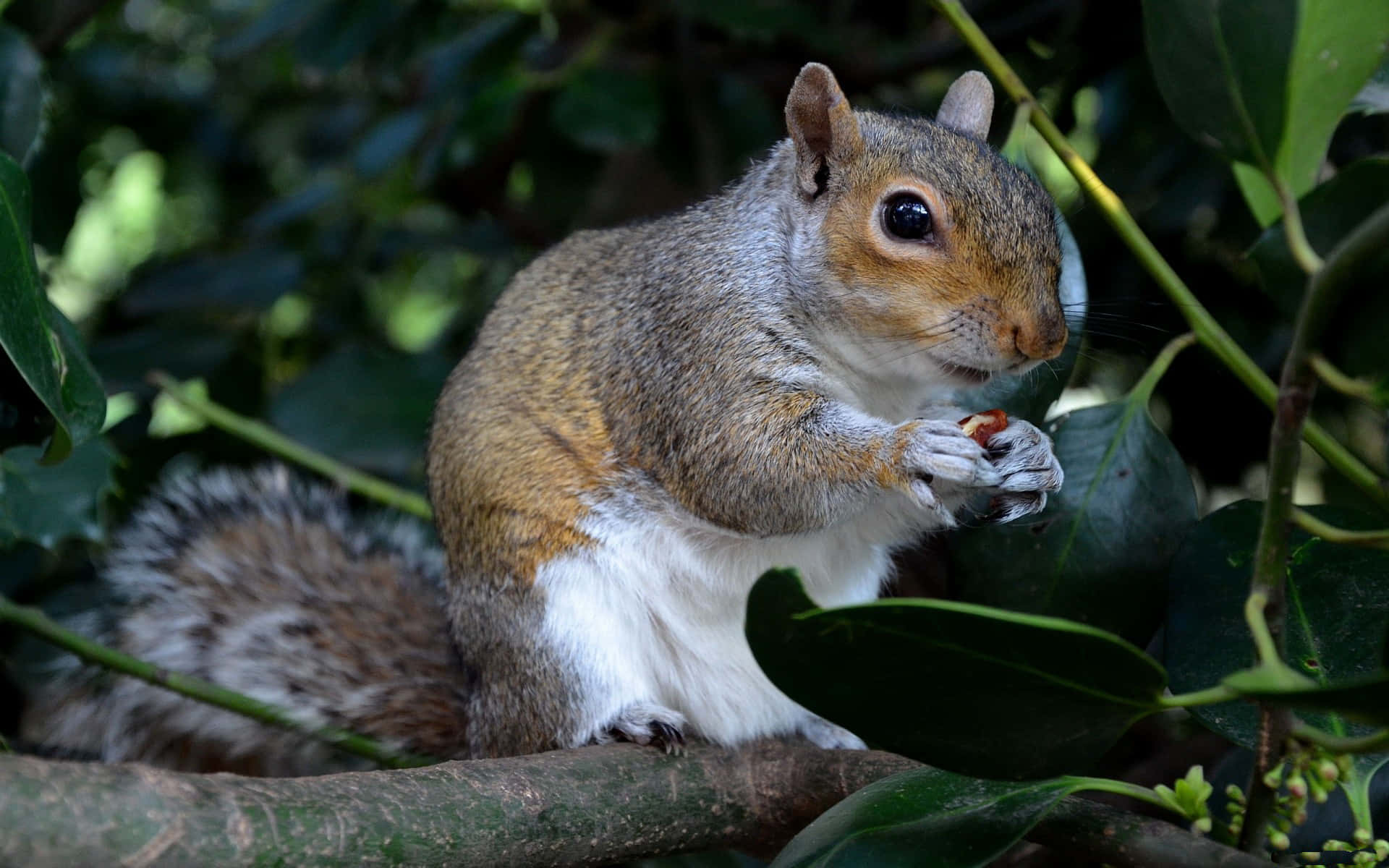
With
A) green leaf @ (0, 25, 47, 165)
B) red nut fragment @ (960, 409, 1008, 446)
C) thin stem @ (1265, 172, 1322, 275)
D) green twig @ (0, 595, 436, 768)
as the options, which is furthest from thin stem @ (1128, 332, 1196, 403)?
green leaf @ (0, 25, 47, 165)

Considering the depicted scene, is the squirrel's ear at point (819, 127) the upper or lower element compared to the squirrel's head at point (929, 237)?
upper

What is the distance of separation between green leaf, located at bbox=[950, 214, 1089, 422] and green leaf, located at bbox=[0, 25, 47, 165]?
3.10 feet

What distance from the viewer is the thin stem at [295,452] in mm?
1682

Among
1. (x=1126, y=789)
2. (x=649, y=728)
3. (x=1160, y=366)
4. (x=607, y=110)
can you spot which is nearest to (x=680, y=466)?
(x=649, y=728)

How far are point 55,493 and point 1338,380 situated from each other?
4.08ft

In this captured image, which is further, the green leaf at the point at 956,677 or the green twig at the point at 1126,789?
the green twig at the point at 1126,789

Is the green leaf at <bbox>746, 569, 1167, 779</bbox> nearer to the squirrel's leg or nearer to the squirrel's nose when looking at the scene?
the squirrel's nose

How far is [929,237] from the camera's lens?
1.17m

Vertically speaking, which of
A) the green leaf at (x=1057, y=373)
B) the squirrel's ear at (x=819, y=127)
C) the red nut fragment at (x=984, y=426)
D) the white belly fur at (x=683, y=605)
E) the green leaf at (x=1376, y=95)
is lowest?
the white belly fur at (x=683, y=605)

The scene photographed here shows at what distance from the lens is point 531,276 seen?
1.60 meters

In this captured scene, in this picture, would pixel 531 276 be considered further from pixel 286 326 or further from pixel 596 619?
pixel 286 326

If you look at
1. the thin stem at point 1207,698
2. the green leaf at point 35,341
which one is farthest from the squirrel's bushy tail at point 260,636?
the thin stem at point 1207,698

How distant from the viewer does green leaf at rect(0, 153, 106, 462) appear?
0.90 metres

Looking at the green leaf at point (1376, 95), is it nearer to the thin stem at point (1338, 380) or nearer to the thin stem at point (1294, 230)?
the thin stem at point (1294, 230)
